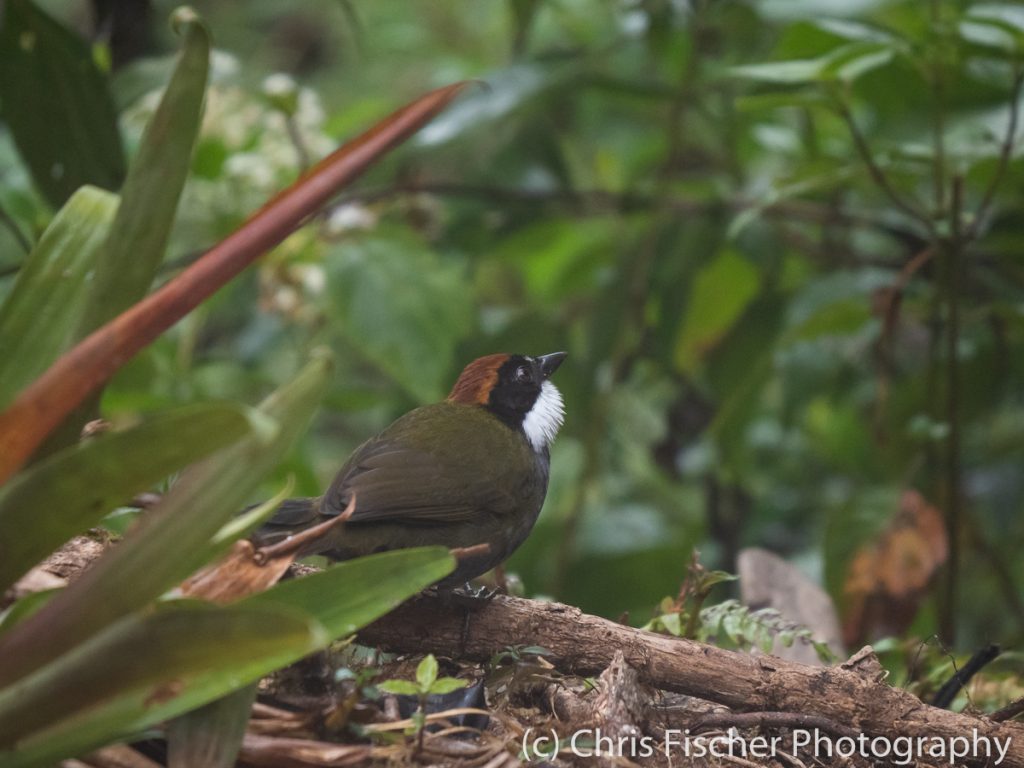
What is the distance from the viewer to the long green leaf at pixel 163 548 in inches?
54.6

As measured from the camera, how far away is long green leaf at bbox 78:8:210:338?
1.60 metres

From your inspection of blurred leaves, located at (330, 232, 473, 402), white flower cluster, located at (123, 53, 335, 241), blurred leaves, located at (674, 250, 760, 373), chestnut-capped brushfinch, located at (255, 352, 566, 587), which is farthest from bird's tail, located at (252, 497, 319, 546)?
blurred leaves, located at (674, 250, 760, 373)

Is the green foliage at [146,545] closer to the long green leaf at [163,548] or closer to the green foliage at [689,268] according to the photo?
the long green leaf at [163,548]

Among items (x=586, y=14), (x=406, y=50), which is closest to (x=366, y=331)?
(x=586, y=14)

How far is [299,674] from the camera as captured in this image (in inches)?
70.7

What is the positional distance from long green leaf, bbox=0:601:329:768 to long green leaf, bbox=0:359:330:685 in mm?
47

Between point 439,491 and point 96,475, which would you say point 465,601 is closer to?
point 439,491

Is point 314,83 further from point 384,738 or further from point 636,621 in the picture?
point 384,738

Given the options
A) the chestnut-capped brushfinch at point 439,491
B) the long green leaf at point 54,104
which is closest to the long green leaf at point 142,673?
the chestnut-capped brushfinch at point 439,491

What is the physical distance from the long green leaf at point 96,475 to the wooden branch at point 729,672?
71cm

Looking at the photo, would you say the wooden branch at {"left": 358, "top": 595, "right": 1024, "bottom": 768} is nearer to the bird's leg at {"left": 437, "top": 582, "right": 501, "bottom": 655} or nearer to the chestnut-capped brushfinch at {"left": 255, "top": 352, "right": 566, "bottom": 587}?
the bird's leg at {"left": 437, "top": 582, "right": 501, "bottom": 655}

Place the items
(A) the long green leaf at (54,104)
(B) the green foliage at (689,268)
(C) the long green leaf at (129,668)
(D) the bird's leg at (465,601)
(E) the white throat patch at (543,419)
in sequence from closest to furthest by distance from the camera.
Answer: (C) the long green leaf at (129,668)
(D) the bird's leg at (465,601)
(E) the white throat patch at (543,419)
(A) the long green leaf at (54,104)
(B) the green foliage at (689,268)

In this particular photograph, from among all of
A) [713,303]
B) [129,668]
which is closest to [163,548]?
[129,668]

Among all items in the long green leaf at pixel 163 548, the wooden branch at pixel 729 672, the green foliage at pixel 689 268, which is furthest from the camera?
the green foliage at pixel 689 268
